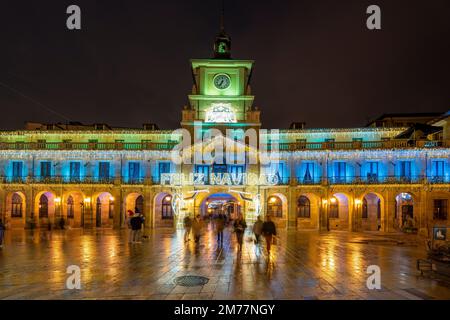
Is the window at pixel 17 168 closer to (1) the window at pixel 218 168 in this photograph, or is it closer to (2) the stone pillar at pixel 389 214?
(1) the window at pixel 218 168

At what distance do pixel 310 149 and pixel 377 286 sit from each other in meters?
32.4

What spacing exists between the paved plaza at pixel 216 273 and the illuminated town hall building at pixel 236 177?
2063 cm

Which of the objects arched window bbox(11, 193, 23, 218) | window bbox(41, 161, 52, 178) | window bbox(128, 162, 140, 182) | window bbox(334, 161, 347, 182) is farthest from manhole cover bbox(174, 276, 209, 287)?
arched window bbox(11, 193, 23, 218)

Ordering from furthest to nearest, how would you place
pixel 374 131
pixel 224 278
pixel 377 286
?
pixel 374 131 → pixel 224 278 → pixel 377 286

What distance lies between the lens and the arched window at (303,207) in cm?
4538

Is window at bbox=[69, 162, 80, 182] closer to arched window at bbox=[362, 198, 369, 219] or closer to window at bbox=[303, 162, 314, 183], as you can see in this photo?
window at bbox=[303, 162, 314, 183]

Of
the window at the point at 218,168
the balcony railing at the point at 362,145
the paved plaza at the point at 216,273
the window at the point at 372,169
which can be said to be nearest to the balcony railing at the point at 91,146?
the window at the point at 218,168

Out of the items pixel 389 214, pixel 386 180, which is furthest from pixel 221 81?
pixel 389 214

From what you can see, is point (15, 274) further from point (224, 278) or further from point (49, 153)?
point (49, 153)

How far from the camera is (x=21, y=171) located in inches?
1770

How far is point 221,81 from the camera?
46938mm

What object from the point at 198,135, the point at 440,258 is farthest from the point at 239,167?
the point at 440,258

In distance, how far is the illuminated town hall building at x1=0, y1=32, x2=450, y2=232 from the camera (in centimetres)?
4188

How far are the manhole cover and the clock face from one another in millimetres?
35410
